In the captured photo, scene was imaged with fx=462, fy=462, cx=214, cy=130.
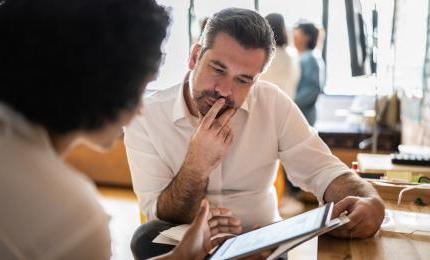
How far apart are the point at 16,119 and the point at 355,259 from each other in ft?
2.52

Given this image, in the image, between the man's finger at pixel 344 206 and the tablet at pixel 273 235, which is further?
the man's finger at pixel 344 206

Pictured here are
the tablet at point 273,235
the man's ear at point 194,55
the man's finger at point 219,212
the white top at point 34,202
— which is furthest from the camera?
the man's ear at point 194,55

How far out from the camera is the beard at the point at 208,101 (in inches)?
54.7

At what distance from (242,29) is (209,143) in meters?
0.35

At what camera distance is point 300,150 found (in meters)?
1.53

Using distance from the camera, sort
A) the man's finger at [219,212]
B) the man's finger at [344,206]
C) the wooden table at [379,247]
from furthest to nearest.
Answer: the man's finger at [219,212] < the man's finger at [344,206] < the wooden table at [379,247]

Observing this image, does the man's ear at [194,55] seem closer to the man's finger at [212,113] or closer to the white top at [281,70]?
the man's finger at [212,113]

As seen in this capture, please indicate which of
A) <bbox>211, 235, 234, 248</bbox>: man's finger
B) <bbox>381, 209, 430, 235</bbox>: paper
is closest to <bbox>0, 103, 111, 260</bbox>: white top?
<bbox>211, 235, 234, 248</bbox>: man's finger

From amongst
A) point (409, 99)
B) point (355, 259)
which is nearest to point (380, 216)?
point (355, 259)

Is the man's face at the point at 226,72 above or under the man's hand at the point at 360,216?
above

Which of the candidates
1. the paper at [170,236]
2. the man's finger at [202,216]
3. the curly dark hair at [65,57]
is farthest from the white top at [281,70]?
the curly dark hair at [65,57]

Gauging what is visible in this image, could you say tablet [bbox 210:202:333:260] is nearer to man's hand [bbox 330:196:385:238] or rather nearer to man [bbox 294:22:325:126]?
man's hand [bbox 330:196:385:238]

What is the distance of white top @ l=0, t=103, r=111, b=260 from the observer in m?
0.63

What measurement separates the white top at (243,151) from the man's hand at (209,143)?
135 mm
